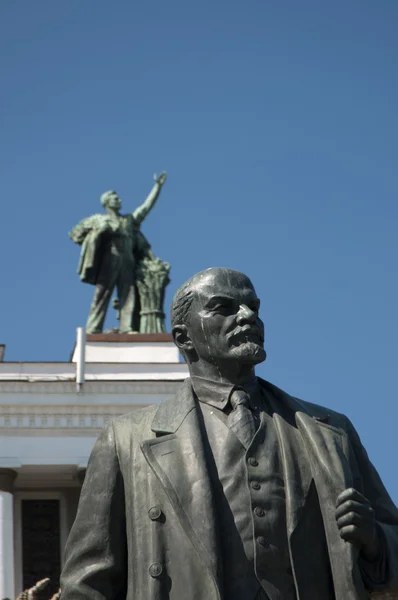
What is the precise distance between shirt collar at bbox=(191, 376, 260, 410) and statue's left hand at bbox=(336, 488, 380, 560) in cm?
55

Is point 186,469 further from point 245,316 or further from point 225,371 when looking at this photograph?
point 245,316

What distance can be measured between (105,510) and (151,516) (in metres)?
0.18

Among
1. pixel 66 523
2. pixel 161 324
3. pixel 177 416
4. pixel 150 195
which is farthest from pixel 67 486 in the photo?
pixel 177 416

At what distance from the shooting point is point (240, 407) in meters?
6.49

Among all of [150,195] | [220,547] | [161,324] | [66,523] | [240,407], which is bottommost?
[220,547]

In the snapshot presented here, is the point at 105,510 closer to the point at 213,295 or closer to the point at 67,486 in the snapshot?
the point at 213,295

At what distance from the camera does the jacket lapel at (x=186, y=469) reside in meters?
6.18

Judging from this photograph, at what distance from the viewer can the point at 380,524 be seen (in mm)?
6238

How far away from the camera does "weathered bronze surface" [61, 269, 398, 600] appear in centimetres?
616

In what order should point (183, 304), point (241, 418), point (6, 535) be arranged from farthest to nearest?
point (6, 535)
point (183, 304)
point (241, 418)

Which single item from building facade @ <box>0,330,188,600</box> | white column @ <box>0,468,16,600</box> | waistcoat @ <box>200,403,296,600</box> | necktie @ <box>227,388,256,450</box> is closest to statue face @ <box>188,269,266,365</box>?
necktie @ <box>227,388,256,450</box>

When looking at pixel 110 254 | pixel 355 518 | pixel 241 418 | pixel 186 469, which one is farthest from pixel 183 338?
pixel 110 254

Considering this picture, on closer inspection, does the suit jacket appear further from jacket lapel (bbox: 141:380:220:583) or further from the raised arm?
the raised arm

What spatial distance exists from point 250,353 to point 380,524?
0.62m
